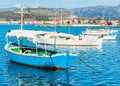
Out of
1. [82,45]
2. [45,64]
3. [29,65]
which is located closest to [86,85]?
[45,64]

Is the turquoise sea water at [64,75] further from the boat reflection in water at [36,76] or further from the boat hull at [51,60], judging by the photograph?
the boat hull at [51,60]

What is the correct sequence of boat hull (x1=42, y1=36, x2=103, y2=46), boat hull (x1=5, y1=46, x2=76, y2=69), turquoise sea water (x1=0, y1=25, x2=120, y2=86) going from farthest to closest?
1. boat hull (x1=42, y1=36, x2=103, y2=46)
2. boat hull (x1=5, y1=46, x2=76, y2=69)
3. turquoise sea water (x1=0, y1=25, x2=120, y2=86)

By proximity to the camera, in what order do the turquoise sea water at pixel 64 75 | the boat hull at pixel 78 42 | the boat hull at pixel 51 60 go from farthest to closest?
the boat hull at pixel 78 42 → the boat hull at pixel 51 60 → the turquoise sea water at pixel 64 75

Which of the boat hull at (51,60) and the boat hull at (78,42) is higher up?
the boat hull at (51,60)

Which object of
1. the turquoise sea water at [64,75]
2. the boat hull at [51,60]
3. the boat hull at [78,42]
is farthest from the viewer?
the boat hull at [78,42]

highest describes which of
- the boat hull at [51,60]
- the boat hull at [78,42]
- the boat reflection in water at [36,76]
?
the boat hull at [51,60]

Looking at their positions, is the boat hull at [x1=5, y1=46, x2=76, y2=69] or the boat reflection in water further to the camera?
the boat hull at [x1=5, y1=46, x2=76, y2=69]

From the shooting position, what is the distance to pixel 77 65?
4872cm

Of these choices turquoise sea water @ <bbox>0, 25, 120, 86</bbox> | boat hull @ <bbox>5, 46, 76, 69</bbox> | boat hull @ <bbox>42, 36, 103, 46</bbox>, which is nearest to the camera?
turquoise sea water @ <bbox>0, 25, 120, 86</bbox>

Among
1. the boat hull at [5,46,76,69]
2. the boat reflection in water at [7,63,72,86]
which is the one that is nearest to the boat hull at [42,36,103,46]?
the boat reflection in water at [7,63,72,86]

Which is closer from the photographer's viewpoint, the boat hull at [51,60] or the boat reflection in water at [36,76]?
the boat reflection in water at [36,76]

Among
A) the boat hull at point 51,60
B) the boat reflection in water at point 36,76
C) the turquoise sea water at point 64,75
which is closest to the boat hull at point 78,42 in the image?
the turquoise sea water at point 64,75

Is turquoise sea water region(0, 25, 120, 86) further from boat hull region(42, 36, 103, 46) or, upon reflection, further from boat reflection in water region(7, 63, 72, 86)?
boat hull region(42, 36, 103, 46)

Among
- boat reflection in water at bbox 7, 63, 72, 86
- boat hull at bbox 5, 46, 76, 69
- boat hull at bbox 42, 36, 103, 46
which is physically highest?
boat hull at bbox 5, 46, 76, 69
